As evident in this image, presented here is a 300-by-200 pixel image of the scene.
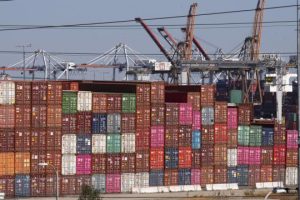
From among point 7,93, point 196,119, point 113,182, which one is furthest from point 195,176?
point 7,93

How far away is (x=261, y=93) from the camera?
114500mm

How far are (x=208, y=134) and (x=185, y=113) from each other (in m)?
3.13

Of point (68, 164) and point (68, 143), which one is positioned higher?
point (68, 143)

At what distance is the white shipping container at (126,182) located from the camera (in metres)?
65.6

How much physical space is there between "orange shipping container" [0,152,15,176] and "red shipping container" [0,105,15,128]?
Answer: 2.03 metres

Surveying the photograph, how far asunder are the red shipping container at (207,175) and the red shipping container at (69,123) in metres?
11.7

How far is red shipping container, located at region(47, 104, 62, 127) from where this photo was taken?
62188 millimetres

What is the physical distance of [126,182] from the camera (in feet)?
216

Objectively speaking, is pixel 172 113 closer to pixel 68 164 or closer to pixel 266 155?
pixel 68 164

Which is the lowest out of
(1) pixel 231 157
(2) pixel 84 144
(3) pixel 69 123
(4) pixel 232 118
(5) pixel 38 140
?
(1) pixel 231 157

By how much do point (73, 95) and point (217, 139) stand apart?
1370cm

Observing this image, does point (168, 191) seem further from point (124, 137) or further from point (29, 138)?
point (29, 138)

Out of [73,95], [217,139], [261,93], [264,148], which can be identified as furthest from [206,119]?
[261,93]

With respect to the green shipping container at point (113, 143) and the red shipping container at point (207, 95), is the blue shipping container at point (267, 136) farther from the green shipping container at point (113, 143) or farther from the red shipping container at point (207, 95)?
the green shipping container at point (113, 143)
